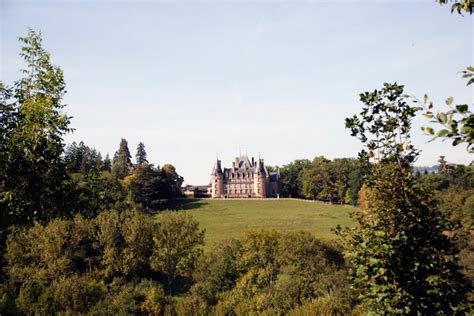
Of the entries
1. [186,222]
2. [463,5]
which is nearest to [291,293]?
[186,222]

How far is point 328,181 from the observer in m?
94.0

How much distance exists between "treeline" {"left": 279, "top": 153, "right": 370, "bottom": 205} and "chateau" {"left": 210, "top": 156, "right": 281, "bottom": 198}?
441 centimetres

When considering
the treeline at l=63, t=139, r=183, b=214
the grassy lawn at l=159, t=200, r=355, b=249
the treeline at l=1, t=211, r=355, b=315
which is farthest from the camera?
the treeline at l=63, t=139, r=183, b=214

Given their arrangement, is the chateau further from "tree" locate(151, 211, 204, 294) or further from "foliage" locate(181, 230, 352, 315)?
"foliage" locate(181, 230, 352, 315)

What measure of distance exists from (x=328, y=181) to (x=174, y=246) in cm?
6003

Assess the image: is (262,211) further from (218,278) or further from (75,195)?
(75,195)

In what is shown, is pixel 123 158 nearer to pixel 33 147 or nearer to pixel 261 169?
pixel 261 169

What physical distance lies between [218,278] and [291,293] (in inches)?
266

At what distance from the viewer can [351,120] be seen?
303 inches

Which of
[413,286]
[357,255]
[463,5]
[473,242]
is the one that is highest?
[463,5]

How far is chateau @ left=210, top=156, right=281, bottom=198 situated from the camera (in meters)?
110

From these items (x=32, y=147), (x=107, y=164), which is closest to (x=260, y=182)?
(x=107, y=164)

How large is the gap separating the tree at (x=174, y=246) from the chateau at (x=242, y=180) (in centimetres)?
6818

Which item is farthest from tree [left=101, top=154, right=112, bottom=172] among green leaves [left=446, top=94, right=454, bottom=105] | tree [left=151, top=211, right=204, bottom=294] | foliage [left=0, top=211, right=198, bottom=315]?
green leaves [left=446, top=94, right=454, bottom=105]
